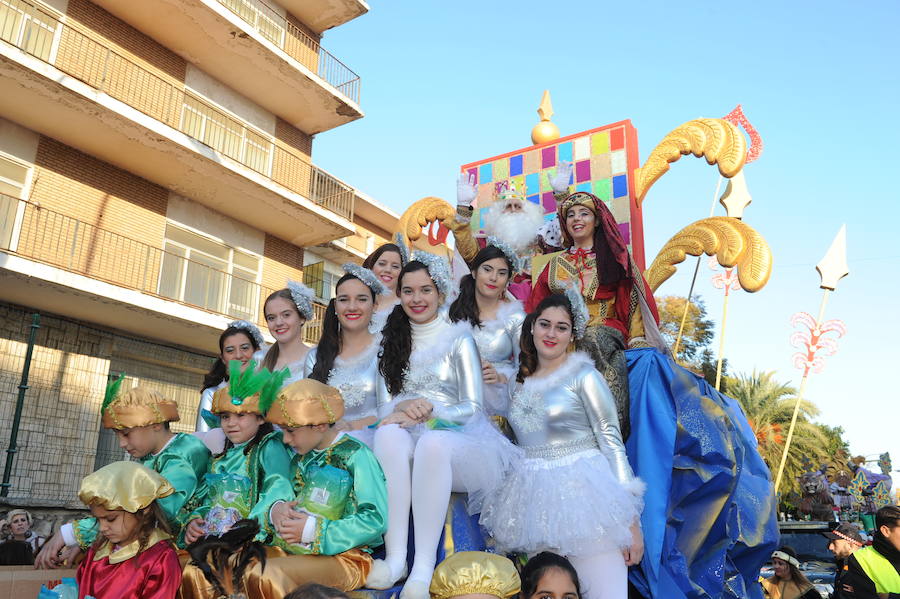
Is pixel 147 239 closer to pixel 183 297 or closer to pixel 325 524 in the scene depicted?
pixel 183 297

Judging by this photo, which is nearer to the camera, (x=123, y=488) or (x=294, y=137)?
(x=123, y=488)

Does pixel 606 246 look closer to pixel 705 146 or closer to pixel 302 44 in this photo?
pixel 705 146

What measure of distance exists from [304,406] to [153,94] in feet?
41.6

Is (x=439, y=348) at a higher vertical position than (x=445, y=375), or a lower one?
higher

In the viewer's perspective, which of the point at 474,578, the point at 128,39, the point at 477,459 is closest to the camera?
the point at 474,578

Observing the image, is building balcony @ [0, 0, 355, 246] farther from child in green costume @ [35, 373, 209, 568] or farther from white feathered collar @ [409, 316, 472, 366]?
white feathered collar @ [409, 316, 472, 366]

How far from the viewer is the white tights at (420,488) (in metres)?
3.13

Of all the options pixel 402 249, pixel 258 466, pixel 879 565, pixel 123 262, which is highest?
pixel 123 262

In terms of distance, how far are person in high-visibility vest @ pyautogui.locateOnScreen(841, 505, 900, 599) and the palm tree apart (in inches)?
871

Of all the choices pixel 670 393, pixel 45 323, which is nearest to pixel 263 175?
pixel 45 323

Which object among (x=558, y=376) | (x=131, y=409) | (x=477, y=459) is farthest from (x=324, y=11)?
(x=477, y=459)

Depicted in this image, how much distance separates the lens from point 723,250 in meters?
5.00

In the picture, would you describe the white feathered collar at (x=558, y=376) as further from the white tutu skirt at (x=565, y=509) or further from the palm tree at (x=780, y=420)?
the palm tree at (x=780, y=420)

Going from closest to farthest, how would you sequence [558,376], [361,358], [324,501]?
[324,501] → [558,376] → [361,358]
